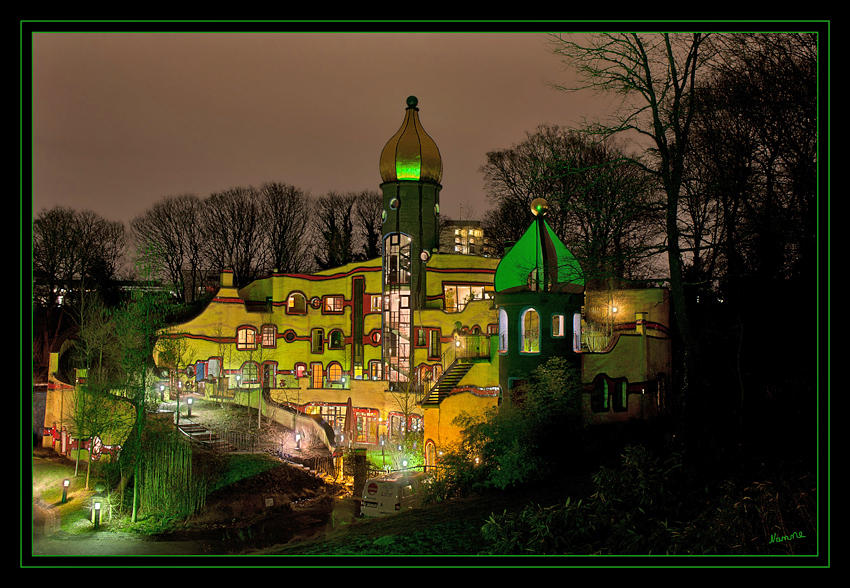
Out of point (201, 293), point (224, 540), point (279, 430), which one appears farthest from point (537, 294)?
point (201, 293)

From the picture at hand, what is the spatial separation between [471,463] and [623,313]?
9.61 m

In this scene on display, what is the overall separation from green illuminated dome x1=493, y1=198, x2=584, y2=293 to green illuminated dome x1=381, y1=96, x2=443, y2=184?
40.9ft

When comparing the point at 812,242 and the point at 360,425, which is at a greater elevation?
the point at 812,242

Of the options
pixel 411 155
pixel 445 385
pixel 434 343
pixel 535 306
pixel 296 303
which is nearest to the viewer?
pixel 535 306

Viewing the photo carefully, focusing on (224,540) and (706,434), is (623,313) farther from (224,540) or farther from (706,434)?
(224,540)

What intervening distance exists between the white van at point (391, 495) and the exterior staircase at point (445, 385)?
11.8 ft

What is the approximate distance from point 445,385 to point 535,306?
5067 millimetres

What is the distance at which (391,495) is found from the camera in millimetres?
17234

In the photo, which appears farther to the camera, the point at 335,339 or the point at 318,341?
the point at 318,341

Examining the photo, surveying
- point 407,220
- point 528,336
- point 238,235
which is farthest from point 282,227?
point 528,336

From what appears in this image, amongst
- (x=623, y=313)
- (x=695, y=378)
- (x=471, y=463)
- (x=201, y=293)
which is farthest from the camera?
(x=201, y=293)

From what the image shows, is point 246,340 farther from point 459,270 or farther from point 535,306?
point 535,306

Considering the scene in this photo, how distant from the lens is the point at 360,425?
28.8 metres
